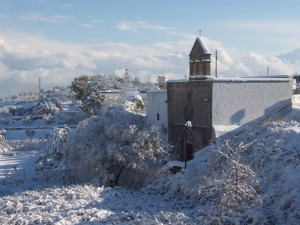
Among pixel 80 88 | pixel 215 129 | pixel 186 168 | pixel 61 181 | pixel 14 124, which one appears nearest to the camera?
pixel 186 168

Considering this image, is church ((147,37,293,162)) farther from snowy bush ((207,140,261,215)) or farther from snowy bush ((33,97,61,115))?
snowy bush ((33,97,61,115))

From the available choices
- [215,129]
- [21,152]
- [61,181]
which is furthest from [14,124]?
[215,129]

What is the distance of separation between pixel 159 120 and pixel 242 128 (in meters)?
6.91

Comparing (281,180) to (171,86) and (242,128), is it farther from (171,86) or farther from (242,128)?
(171,86)

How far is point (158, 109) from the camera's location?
103ft

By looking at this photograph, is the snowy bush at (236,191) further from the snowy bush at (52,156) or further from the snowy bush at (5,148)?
the snowy bush at (5,148)

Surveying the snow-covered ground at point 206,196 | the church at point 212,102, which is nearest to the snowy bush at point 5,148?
the snow-covered ground at point 206,196

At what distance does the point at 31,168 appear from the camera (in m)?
33.4

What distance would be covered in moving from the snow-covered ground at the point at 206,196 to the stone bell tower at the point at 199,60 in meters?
4.63

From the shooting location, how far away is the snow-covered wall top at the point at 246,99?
26109mm

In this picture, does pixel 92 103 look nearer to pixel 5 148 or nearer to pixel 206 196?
Answer: pixel 5 148

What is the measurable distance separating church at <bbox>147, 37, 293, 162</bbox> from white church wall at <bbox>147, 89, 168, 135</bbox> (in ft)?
4.34

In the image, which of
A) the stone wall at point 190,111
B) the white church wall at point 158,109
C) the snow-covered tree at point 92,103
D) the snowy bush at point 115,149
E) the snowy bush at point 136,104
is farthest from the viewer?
the snow-covered tree at point 92,103

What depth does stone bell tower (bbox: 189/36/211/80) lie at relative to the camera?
27459 millimetres
